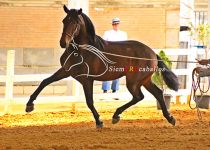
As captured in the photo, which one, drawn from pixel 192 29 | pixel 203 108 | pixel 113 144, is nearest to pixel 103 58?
pixel 113 144

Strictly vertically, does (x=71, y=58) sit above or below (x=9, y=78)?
above

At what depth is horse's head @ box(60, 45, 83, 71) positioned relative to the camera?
12422mm

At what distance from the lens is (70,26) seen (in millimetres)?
12203

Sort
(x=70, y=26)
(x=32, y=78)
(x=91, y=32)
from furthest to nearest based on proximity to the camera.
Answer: (x=32, y=78)
(x=91, y=32)
(x=70, y=26)

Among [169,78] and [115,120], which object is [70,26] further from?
[169,78]

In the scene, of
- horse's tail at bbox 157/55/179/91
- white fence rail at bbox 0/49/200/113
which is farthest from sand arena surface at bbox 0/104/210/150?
horse's tail at bbox 157/55/179/91

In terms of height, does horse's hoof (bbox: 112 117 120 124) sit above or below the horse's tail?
below

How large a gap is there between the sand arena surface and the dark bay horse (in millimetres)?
485

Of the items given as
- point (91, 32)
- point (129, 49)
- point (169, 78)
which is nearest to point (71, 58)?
point (91, 32)

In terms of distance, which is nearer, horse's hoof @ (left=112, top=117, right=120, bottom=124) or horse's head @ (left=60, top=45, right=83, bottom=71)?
horse's head @ (left=60, top=45, right=83, bottom=71)

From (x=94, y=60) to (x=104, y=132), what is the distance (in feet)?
4.24

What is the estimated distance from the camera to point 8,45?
2106 centimetres

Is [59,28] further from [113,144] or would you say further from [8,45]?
[113,144]

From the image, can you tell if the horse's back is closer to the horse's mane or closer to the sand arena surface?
the horse's mane
